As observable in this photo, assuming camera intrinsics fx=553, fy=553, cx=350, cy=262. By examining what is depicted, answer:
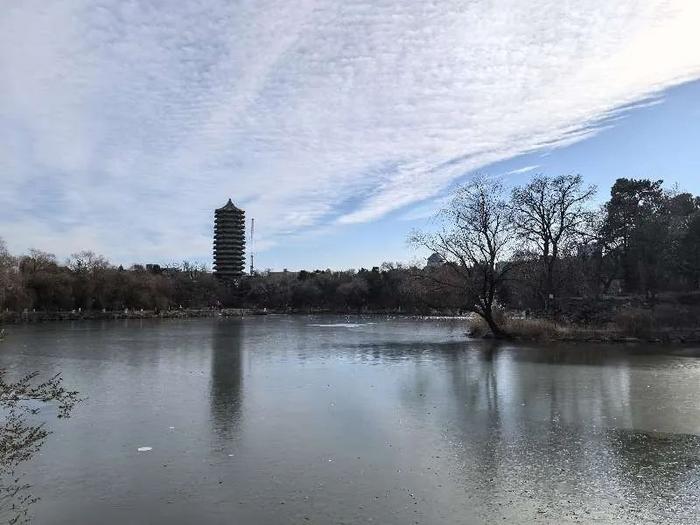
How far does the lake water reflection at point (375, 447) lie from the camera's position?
6078mm

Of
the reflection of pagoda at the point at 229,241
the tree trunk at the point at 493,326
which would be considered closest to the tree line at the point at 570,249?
the tree trunk at the point at 493,326

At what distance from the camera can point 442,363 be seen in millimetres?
19469

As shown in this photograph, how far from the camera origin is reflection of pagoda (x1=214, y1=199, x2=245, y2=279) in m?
124

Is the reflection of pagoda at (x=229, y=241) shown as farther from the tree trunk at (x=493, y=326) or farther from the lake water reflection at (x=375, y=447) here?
the lake water reflection at (x=375, y=447)

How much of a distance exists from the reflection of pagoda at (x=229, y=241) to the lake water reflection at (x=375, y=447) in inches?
4231

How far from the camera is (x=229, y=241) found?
12488 cm

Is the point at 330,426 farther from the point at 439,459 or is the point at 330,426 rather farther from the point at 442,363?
the point at 442,363

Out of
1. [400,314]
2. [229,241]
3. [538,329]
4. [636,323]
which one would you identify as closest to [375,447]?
[538,329]

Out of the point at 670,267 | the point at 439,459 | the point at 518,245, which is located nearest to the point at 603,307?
the point at 518,245

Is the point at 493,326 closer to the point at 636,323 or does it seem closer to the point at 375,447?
the point at 636,323

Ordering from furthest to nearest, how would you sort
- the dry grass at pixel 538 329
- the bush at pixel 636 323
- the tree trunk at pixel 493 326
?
1. the tree trunk at pixel 493 326
2. the dry grass at pixel 538 329
3. the bush at pixel 636 323

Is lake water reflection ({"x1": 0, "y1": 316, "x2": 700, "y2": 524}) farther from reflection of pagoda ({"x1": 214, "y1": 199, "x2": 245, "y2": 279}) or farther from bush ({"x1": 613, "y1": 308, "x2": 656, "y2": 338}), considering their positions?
reflection of pagoda ({"x1": 214, "y1": 199, "x2": 245, "y2": 279})

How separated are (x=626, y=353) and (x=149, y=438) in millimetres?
20285

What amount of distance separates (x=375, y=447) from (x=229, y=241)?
119809 mm
